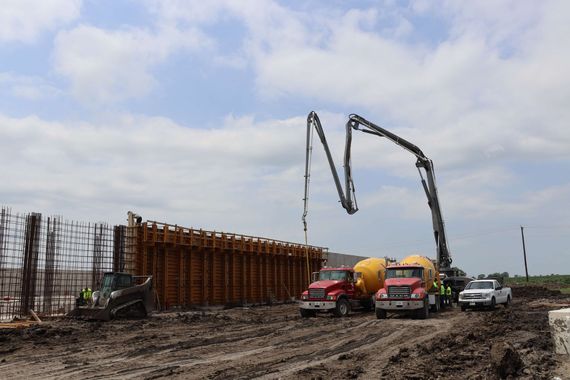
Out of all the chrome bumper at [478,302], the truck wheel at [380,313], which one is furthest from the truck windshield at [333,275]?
the chrome bumper at [478,302]

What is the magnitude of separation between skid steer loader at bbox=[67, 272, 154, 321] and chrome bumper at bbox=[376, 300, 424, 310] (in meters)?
9.51

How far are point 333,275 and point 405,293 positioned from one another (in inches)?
142

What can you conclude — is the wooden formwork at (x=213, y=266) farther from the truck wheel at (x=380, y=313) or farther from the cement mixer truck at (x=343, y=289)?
the truck wheel at (x=380, y=313)

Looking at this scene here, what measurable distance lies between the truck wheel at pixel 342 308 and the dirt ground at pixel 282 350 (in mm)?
3184

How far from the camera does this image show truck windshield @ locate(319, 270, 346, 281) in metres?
23.2

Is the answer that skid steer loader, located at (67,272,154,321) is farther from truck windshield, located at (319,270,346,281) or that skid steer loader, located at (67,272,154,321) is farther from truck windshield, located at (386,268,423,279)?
truck windshield, located at (386,268,423,279)

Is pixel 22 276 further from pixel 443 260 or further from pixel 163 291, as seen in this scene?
pixel 443 260

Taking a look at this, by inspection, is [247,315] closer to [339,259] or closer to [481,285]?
[481,285]

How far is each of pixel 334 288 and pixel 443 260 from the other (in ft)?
33.9

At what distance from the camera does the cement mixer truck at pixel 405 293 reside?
20.7 meters

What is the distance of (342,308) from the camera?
22.4 meters

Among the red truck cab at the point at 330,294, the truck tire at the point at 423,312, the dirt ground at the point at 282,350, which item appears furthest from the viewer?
the red truck cab at the point at 330,294

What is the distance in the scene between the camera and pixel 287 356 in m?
11.4

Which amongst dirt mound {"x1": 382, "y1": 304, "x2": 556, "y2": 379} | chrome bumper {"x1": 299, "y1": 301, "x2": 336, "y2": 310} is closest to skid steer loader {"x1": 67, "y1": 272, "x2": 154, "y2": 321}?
chrome bumper {"x1": 299, "y1": 301, "x2": 336, "y2": 310}
